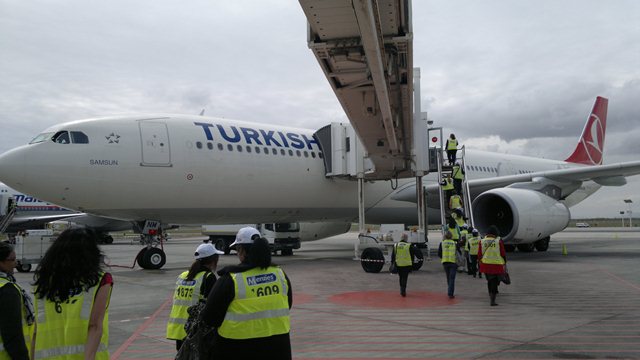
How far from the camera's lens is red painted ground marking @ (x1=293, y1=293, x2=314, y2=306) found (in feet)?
26.6

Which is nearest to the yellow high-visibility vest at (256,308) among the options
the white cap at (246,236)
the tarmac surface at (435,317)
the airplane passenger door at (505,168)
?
the white cap at (246,236)

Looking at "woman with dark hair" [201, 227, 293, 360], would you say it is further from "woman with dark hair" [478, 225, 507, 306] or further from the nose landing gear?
the nose landing gear

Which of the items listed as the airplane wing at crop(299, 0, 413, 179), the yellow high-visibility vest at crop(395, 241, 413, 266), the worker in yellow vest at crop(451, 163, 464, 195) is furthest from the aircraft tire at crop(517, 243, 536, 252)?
the yellow high-visibility vest at crop(395, 241, 413, 266)

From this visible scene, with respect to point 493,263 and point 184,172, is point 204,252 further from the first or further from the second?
point 184,172

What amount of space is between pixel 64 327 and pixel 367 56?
4.49 metres

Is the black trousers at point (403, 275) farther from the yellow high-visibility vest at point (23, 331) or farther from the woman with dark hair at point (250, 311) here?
the yellow high-visibility vest at point (23, 331)

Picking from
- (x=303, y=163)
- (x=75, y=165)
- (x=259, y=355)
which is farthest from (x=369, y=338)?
(x=303, y=163)

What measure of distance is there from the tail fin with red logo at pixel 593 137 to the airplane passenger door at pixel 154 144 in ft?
64.6

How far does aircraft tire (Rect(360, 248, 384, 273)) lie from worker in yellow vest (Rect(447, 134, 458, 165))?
3.57 meters

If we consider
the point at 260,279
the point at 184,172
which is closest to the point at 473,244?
the point at 184,172

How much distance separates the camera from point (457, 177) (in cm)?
1359

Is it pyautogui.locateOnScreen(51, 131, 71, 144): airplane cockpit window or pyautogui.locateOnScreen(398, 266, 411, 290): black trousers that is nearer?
pyautogui.locateOnScreen(398, 266, 411, 290): black trousers

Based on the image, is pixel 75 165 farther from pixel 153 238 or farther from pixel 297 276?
pixel 297 276

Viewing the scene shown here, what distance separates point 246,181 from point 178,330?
909 cm
